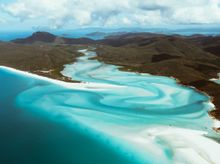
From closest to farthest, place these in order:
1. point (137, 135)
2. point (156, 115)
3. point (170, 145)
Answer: point (170, 145) < point (137, 135) < point (156, 115)

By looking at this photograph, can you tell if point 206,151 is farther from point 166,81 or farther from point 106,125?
point 166,81

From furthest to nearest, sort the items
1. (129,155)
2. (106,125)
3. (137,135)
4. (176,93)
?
(176,93)
(106,125)
(137,135)
(129,155)

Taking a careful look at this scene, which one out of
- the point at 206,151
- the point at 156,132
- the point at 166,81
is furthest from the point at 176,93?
the point at 206,151

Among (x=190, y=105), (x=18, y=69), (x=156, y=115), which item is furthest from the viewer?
(x=18, y=69)

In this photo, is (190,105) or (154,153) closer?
(154,153)

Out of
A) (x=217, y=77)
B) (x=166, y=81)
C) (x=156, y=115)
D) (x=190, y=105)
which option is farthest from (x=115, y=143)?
(x=217, y=77)

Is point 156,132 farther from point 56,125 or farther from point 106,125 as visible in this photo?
point 56,125
